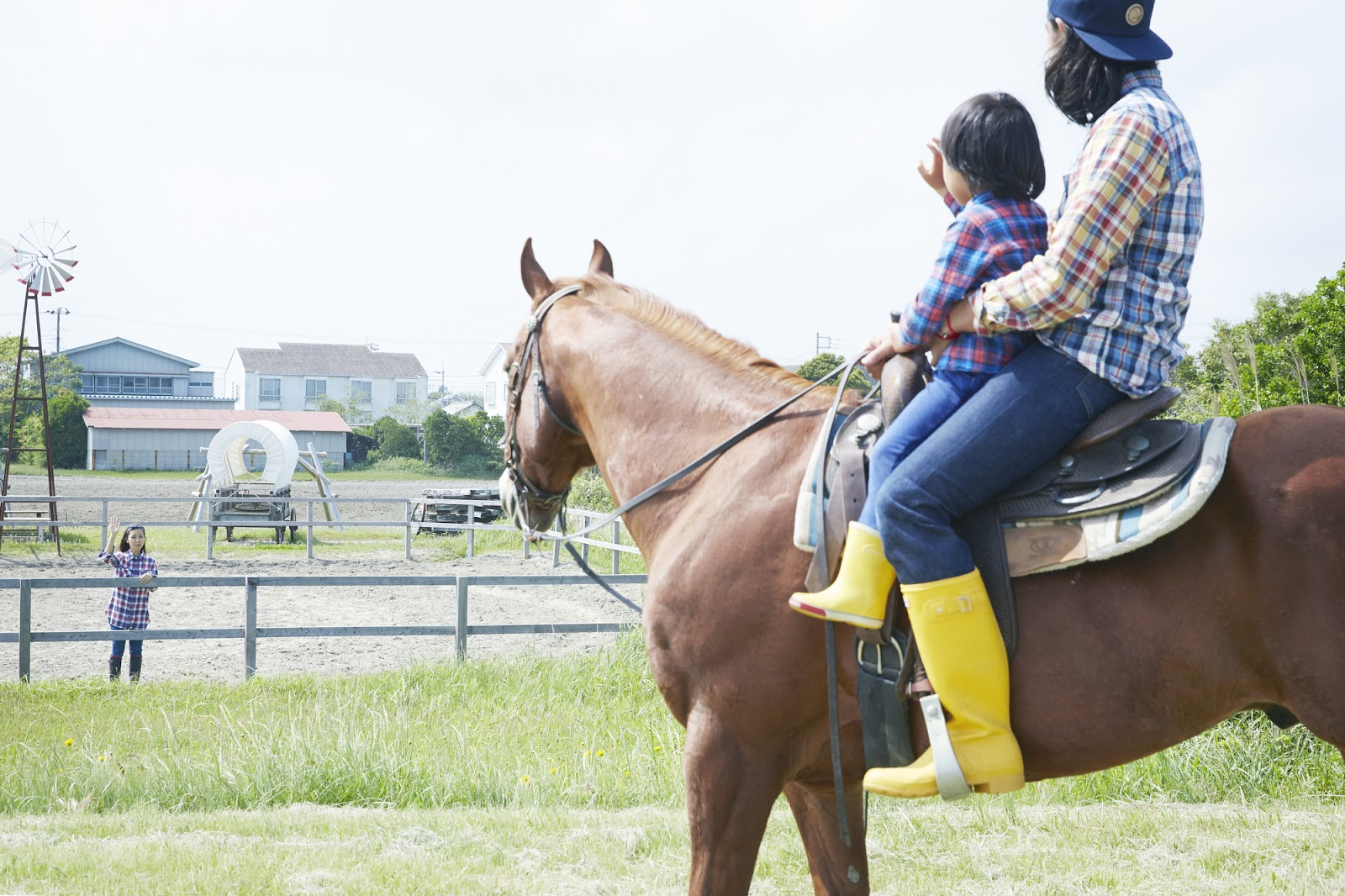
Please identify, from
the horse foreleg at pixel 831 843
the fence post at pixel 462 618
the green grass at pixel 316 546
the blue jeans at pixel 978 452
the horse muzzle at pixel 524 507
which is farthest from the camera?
the green grass at pixel 316 546

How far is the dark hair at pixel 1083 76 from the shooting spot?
8.95ft

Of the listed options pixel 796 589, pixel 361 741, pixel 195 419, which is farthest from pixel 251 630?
pixel 195 419

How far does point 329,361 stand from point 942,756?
10299cm

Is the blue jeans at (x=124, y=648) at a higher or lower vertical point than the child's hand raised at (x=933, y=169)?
lower

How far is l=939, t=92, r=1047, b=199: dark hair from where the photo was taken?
274 cm

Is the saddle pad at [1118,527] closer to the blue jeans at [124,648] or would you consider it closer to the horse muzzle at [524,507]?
the horse muzzle at [524,507]

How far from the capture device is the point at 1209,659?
249cm

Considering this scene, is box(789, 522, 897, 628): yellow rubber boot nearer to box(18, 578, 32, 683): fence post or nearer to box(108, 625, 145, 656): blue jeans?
box(18, 578, 32, 683): fence post

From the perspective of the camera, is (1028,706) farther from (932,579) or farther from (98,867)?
(98,867)

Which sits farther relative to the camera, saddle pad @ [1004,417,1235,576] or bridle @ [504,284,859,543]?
bridle @ [504,284,859,543]

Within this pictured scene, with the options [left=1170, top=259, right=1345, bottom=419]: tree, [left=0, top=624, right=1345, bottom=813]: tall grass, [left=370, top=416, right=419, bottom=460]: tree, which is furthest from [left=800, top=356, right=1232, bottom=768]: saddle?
[left=370, top=416, right=419, bottom=460]: tree

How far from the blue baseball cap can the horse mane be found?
4.38 feet

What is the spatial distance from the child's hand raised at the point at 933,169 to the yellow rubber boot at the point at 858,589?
1.24 m

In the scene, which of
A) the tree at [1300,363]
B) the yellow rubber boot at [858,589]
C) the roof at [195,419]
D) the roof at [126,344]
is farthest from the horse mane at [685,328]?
the roof at [126,344]
